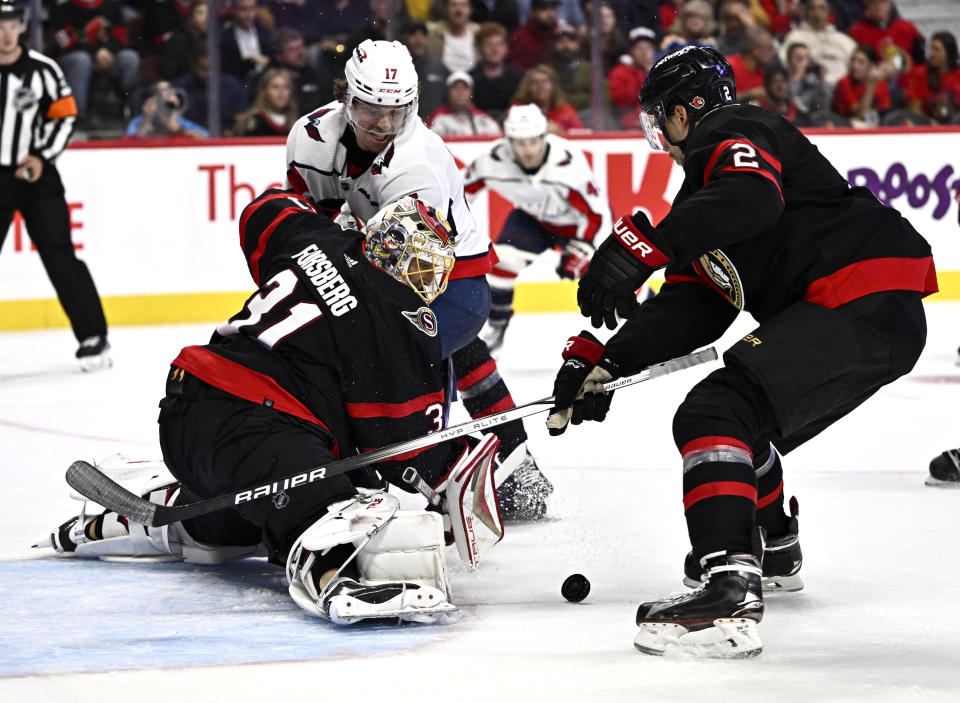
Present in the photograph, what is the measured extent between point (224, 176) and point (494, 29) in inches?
65.6

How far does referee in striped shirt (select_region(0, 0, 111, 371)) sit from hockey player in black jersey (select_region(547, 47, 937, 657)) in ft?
12.9

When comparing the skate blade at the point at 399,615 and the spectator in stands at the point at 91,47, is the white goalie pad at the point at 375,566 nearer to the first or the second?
the skate blade at the point at 399,615

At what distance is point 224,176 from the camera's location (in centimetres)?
748

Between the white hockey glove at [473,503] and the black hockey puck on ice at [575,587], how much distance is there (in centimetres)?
20

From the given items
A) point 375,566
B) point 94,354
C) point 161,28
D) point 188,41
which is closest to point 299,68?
point 188,41

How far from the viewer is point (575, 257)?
257 inches

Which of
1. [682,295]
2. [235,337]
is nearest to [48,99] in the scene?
[235,337]

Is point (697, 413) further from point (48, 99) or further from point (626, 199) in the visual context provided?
point (626, 199)

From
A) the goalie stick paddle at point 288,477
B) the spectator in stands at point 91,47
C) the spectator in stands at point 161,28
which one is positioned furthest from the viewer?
the spectator in stands at point 161,28

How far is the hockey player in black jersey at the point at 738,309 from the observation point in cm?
241

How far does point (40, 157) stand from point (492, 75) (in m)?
2.61

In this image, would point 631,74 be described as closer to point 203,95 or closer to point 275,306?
point 203,95

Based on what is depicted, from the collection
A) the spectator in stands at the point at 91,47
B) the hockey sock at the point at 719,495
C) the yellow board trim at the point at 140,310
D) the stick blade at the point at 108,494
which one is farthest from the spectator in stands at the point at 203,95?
the hockey sock at the point at 719,495

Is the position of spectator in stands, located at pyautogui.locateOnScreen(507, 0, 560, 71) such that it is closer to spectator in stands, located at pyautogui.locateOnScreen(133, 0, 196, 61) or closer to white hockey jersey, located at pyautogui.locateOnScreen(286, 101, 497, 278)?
spectator in stands, located at pyautogui.locateOnScreen(133, 0, 196, 61)
